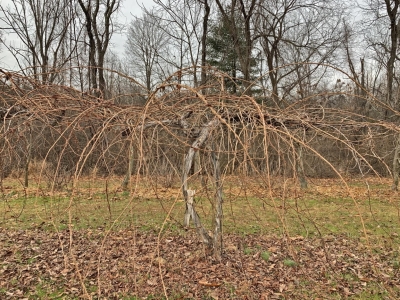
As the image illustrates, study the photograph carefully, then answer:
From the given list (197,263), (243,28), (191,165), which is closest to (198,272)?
(197,263)

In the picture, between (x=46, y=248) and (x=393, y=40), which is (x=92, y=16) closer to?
(x=46, y=248)

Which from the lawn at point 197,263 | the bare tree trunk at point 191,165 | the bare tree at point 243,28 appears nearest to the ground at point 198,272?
the lawn at point 197,263

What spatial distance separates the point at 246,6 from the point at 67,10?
788 cm

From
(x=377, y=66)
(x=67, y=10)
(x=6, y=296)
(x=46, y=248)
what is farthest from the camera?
(x=377, y=66)

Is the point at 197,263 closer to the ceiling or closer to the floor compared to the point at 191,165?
closer to the floor

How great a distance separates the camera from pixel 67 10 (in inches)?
570

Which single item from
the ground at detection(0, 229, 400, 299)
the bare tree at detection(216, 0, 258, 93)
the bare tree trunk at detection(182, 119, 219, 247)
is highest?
the bare tree at detection(216, 0, 258, 93)

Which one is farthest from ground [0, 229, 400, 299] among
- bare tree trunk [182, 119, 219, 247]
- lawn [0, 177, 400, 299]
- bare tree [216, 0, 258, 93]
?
bare tree [216, 0, 258, 93]

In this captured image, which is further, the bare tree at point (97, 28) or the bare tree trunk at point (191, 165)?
the bare tree at point (97, 28)

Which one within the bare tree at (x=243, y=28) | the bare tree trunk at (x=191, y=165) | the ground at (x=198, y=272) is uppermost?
the bare tree at (x=243, y=28)

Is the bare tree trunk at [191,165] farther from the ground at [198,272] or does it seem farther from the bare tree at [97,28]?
the bare tree at [97,28]

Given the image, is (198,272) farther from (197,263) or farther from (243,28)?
(243,28)

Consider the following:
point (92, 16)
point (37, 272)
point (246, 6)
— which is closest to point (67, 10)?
point (92, 16)

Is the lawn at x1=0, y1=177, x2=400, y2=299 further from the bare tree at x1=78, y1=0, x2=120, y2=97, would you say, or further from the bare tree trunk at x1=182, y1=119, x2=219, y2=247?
the bare tree at x1=78, y1=0, x2=120, y2=97
